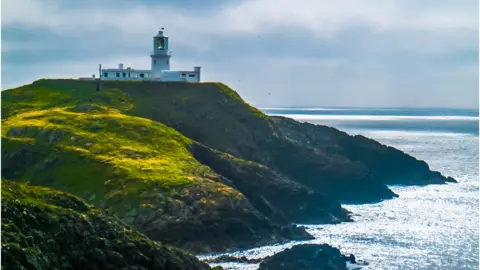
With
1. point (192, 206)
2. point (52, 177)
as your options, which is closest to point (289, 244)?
point (192, 206)

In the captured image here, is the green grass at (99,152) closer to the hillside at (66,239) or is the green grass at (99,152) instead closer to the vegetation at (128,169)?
the vegetation at (128,169)

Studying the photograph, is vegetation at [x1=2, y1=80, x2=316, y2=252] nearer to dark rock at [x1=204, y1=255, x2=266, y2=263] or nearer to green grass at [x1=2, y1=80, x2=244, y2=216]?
green grass at [x1=2, y1=80, x2=244, y2=216]

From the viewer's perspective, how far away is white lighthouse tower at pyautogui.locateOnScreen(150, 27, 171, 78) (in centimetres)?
14450

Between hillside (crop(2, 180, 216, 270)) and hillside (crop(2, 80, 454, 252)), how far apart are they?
22.6 metres

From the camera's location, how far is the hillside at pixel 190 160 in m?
88.7

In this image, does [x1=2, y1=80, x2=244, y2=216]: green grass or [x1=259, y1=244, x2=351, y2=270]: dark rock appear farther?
[x1=2, y1=80, x2=244, y2=216]: green grass

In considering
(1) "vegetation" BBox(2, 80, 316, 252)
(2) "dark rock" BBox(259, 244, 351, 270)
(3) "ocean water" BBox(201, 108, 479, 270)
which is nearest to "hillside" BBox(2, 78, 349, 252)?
(1) "vegetation" BBox(2, 80, 316, 252)

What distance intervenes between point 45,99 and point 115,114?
69.1ft

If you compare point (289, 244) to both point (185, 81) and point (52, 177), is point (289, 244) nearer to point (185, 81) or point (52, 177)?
point (52, 177)

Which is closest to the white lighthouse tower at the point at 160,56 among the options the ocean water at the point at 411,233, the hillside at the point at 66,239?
the ocean water at the point at 411,233

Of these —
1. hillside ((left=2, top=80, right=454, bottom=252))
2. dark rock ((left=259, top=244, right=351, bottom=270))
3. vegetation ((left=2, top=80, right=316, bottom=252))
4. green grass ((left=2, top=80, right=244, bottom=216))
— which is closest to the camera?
dark rock ((left=259, top=244, right=351, bottom=270))

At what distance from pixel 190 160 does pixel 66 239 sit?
176 ft

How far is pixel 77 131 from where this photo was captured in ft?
365

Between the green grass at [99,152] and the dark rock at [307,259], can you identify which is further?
the green grass at [99,152]
